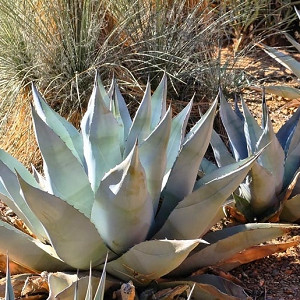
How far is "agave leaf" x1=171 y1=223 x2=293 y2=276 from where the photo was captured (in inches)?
91.8

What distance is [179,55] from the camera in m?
3.91

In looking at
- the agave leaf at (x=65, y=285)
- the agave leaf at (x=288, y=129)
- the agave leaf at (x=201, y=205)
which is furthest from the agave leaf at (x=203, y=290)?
the agave leaf at (x=288, y=129)

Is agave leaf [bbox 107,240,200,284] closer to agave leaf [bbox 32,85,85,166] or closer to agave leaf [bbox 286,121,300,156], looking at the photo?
agave leaf [bbox 32,85,85,166]

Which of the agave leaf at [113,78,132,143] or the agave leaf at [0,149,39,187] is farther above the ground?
the agave leaf at [113,78,132,143]

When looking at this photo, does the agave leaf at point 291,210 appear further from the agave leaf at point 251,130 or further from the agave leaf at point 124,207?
the agave leaf at point 124,207

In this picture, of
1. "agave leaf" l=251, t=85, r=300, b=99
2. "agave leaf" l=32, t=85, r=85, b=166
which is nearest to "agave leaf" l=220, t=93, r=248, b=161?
"agave leaf" l=32, t=85, r=85, b=166

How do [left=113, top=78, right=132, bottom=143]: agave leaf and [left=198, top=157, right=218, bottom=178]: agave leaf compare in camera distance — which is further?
[left=198, top=157, right=218, bottom=178]: agave leaf

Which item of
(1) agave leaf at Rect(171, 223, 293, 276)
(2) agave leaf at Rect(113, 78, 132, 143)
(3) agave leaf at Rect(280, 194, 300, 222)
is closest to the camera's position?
(1) agave leaf at Rect(171, 223, 293, 276)

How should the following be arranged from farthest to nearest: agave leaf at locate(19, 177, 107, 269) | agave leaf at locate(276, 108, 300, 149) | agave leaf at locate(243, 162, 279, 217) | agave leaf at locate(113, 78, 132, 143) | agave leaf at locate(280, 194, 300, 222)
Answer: agave leaf at locate(276, 108, 300, 149), agave leaf at locate(280, 194, 300, 222), agave leaf at locate(243, 162, 279, 217), agave leaf at locate(113, 78, 132, 143), agave leaf at locate(19, 177, 107, 269)

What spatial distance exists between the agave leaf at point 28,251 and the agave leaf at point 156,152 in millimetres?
428

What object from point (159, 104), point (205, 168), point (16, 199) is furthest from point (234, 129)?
point (16, 199)

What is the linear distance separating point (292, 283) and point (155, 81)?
168 cm

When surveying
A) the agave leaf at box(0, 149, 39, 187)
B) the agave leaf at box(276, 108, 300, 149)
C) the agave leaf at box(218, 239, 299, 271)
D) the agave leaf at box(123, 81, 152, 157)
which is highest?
the agave leaf at box(123, 81, 152, 157)

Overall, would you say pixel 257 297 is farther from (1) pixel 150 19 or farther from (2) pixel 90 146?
(1) pixel 150 19
